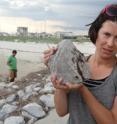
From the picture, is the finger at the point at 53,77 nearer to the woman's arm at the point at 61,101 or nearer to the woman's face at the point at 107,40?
the woman's arm at the point at 61,101

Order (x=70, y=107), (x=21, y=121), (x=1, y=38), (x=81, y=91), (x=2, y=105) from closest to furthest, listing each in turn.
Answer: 1. (x=81, y=91)
2. (x=70, y=107)
3. (x=21, y=121)
4. (x=2, y=105)
5. (x=1, y=38)

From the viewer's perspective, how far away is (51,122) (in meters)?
6.86

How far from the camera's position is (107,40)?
2430 mm

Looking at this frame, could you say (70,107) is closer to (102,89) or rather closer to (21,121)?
(102,89)

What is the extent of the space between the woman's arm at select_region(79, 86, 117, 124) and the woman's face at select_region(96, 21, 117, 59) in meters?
0.27

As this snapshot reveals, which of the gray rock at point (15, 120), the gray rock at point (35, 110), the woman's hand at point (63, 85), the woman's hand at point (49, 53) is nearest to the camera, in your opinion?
the woman's hand at point (63, 85)

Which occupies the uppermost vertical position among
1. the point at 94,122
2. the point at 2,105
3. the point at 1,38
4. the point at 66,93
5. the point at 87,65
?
the point at 87,65

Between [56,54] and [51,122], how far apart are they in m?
4.65

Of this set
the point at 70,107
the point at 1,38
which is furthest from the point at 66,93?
the point at 1,38

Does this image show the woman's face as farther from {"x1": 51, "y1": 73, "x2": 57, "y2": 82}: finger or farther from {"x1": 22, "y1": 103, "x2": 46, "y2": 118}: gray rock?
{"x1": 22, "y1": 103, "x2": 46, "y2": 118}: gray rock

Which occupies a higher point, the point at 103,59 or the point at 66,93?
the point at 103,59

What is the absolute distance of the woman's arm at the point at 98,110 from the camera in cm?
231

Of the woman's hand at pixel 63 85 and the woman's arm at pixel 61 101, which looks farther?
the woman's arm at pixel 61 101

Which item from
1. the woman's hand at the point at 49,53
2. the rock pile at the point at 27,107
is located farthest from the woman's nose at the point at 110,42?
the rock pile at the point at 27,107
